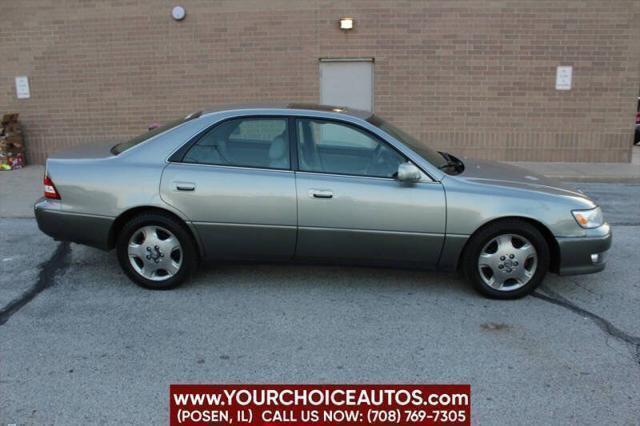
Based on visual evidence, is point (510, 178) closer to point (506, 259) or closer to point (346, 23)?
point (506, 259)

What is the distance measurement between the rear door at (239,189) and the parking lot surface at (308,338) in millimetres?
470

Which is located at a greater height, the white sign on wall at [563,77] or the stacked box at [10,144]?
the white sign on wall at [563,77]

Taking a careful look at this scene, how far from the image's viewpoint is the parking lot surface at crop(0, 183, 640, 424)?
10.5 feet

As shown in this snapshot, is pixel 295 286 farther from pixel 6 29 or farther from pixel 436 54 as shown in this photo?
pixel 6 29

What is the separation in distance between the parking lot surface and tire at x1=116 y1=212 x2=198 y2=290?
0.13m

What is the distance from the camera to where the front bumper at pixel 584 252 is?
439cm

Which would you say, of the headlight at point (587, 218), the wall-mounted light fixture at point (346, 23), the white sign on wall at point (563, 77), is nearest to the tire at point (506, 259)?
the headlight at point (587, 218)

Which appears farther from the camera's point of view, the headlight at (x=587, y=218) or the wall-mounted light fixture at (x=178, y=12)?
the wall-mounted light fixture at (x=178, y=12)

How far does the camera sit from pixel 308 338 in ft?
12.8

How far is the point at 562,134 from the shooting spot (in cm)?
1102

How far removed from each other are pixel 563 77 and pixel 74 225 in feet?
A: 31.0

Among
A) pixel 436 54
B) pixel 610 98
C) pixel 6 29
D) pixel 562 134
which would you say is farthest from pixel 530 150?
pixel 6 29

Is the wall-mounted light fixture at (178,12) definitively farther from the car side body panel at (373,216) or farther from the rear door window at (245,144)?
the car side body panel at (373,216)

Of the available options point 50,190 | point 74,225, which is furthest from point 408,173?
point 50,190
